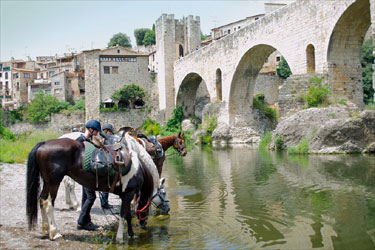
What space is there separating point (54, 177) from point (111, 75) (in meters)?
35.9

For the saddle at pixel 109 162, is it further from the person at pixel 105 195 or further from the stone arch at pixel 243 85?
the stone arch at pixel 243 85

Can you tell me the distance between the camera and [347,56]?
644 inches

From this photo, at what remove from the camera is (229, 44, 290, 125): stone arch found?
24750mm

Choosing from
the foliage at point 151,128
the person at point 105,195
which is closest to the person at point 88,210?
the person at point 105,195

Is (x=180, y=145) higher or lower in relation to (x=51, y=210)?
higher

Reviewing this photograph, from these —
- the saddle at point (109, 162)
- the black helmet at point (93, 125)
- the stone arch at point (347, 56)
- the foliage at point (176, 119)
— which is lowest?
the saddle at point (109, 162)

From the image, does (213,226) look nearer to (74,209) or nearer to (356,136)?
(74,209)

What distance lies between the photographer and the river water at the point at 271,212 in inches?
176

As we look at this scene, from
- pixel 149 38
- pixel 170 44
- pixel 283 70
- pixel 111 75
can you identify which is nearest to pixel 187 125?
pixel 170 44

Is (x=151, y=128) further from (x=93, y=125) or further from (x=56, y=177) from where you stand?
(x=56, y=177)

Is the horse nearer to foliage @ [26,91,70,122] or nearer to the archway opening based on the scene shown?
the archway opening

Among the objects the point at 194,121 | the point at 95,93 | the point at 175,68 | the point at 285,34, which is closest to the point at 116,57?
the point at 95,93

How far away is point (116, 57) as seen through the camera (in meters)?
39.4

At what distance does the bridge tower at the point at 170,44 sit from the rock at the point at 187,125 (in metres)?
2.04
